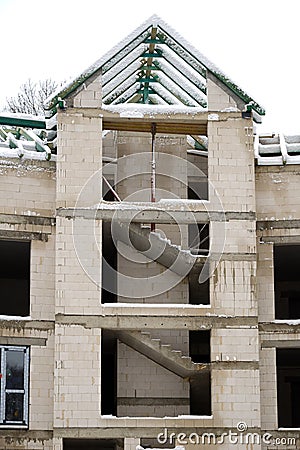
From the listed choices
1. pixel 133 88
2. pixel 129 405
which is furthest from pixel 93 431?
pixel 133 88

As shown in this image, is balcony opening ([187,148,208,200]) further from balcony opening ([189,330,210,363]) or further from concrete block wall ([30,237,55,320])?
concrete block wall ([30,237,55,320])

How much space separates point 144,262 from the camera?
30.2 metres

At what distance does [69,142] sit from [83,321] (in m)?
5.21

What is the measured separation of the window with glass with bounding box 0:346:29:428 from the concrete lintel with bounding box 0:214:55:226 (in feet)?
11.9

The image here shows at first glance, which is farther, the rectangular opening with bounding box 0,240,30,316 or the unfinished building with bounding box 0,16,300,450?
the rectangular opening with bounding box 0,240,30,316

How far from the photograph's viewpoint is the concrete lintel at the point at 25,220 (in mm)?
29031

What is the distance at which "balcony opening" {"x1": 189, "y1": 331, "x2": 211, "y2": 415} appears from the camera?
2936 cm

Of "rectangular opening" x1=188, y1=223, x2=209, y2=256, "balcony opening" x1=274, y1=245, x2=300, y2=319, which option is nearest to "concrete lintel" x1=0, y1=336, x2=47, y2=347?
"rectangular opening" x1=188, y1=223, x2=209, y2=256

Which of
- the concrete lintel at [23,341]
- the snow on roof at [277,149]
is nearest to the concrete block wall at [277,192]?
the snow on roof at [277,149]

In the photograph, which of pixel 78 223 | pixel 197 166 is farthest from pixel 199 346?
pixel 78 223

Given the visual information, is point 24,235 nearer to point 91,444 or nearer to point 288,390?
point 91,444

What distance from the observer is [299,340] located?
29.6 meters

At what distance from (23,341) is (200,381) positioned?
17.4ft

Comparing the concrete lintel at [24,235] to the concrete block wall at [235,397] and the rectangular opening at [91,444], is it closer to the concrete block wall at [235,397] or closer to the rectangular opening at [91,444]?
the rectangular opening at [91,444]
